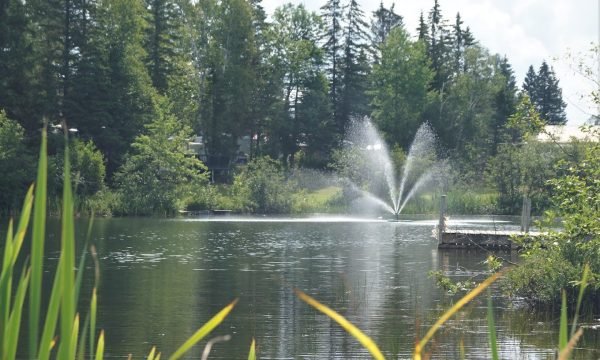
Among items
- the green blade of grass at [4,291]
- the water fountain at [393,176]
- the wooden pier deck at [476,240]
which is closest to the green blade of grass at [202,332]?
the green blade of grass at [4,291]

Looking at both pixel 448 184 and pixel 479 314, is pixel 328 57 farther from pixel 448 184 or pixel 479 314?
pixel 479 314

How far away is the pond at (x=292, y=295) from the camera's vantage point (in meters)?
16.5

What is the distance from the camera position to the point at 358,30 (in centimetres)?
9094

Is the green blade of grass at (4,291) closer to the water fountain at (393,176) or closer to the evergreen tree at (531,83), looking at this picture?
the water fountain at (393,176)

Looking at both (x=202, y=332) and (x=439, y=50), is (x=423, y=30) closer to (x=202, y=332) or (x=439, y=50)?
(x=439, y=50)

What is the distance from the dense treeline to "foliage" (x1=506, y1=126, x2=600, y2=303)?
3647cm

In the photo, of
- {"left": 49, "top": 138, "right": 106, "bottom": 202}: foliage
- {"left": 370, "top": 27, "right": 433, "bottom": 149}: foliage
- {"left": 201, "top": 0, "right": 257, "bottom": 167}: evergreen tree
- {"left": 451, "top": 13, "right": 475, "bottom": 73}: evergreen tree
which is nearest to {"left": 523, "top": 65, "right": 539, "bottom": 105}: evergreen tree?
{"left": 451, "top": 13, "right": 475, "bottom": 73}: evergreen tree

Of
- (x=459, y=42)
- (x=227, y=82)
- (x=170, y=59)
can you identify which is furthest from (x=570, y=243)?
(x=459, y=42)

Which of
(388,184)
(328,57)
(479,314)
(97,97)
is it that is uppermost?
(328,57)

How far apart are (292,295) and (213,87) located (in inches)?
2234

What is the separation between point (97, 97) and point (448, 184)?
25.0 meters

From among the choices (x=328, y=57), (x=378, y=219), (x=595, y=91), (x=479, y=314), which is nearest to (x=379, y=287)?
(x=479, y=314)

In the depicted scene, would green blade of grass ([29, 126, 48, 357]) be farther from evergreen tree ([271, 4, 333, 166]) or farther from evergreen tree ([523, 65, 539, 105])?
evergreen tree ([523, 65, 539, 105])

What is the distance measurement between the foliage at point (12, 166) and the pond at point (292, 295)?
8817 mm
